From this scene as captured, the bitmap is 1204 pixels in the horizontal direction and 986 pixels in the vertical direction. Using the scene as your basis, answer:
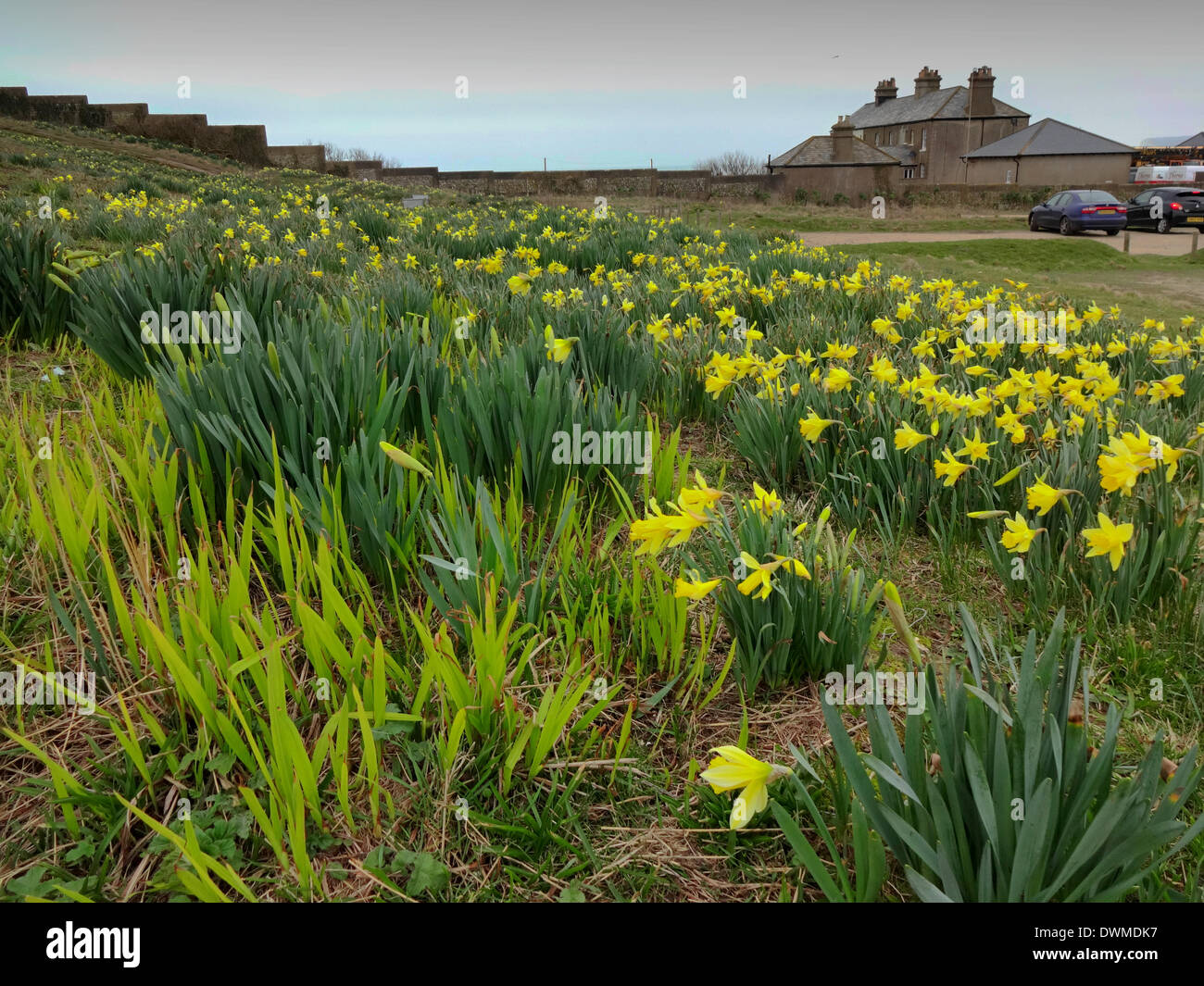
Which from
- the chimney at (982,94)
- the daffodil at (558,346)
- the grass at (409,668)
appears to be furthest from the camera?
the chimney at (982,94)

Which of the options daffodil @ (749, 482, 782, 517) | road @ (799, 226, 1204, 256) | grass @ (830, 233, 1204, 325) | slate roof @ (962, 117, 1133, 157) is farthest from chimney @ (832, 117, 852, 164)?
daffodil @ (749, 482, 782, 517)

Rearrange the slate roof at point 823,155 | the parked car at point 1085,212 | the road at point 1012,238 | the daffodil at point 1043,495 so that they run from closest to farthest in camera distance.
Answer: the daffodil at point 1043,495 → the road at point 1012,238 → the parked car at point 1085,212 → the slate roof at point 823,155

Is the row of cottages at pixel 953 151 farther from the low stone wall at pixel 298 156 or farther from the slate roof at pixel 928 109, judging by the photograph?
the low stone wall at pixel 298 156

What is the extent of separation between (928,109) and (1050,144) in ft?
28.6

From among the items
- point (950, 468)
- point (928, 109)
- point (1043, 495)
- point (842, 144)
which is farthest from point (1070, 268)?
point (928, 109)

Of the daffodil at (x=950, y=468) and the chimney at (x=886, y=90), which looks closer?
the daffodil at (x=950, y=468)

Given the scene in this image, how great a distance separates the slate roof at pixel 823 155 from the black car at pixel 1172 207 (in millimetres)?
17319

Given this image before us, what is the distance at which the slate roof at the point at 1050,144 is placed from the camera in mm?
37000

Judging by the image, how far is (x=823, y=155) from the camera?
3678cm

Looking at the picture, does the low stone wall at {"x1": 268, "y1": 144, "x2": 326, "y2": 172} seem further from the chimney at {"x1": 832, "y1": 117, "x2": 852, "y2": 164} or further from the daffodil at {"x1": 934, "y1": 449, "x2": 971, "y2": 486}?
the daffodil at {"x1": 934, "y1": 449, "x2": 971, "y2": 486}

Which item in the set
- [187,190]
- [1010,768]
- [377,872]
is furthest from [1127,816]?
[187,190]

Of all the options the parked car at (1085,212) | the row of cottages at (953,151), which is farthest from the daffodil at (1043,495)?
the row of cottages at (953,151)
